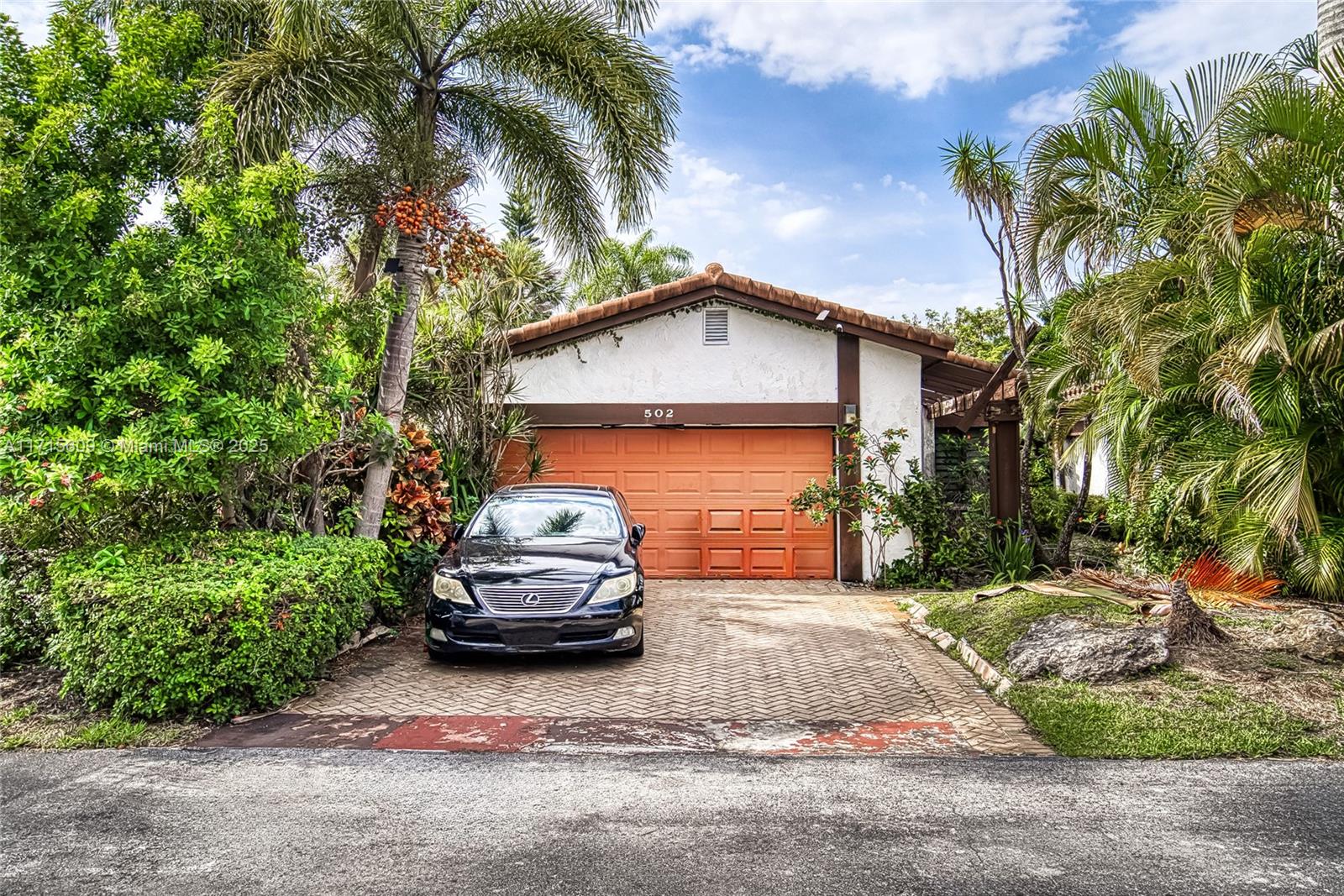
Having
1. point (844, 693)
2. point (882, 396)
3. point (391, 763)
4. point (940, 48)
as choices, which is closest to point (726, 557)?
point (882, 396)

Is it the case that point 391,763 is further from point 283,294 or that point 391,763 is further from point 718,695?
point 283,294

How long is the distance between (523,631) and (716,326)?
268 inches

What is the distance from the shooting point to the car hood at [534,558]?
7223 mm

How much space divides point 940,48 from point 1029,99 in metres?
4.17

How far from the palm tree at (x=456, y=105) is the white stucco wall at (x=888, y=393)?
4.13 m

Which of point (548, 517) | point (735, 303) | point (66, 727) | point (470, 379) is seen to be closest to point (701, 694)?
point (548, 517)

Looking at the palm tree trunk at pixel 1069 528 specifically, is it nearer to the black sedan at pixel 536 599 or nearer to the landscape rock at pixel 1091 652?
the landscape rock at pixel 1091 652

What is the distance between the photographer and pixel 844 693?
6582 millimetres

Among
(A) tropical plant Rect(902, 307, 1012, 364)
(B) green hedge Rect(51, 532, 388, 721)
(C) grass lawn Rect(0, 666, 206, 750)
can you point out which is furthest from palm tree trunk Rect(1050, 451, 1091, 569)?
(A) tropical plant Rect(902, 307, 1012, 364)

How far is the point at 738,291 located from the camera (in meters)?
12.4

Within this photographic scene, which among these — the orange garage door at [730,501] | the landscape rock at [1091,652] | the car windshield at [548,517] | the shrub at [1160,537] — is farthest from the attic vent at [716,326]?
the landscape rock at [1091,652]

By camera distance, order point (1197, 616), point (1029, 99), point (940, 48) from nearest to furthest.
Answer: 1. point (1197, 616)
2. point (940, 48)
3. point (1029, 99)

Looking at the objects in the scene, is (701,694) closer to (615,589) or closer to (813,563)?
(615,589)

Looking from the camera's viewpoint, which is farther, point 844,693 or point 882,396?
point 882,396
